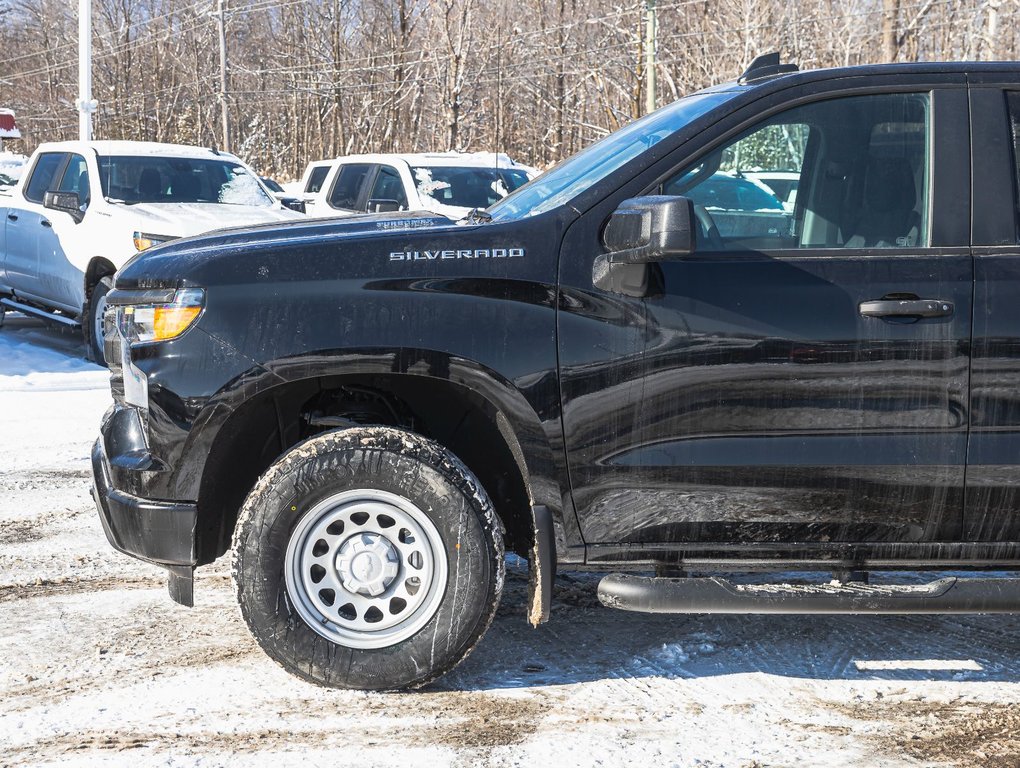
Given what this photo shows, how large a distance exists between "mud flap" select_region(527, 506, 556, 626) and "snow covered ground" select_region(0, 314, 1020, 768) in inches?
12.7

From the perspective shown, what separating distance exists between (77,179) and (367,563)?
878cm

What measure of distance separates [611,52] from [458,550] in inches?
1844

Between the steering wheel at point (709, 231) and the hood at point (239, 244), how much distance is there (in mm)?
727

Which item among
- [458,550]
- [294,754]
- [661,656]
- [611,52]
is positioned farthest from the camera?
[611,52]

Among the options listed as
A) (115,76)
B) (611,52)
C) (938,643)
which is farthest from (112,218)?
(115,76)

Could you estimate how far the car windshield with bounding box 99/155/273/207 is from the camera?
11.0m

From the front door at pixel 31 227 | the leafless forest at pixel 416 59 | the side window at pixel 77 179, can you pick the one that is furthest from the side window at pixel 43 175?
the leafless forest at pixel 416 59

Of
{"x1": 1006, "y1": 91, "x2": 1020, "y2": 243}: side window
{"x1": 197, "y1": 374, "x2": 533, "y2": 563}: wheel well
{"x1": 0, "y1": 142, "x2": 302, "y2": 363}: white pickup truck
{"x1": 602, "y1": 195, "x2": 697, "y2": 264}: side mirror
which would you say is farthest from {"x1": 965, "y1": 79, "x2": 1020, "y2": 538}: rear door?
{"x1": 0, "y1": 142, "x2": 302, "y2": 363}: white pickup truck

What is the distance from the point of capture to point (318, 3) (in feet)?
188

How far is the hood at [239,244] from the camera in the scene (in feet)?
12.1

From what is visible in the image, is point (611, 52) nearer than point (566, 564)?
No

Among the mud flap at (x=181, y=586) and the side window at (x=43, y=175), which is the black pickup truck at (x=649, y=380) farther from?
the side window at (x=43, y=175)

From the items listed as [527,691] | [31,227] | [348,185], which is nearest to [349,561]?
[527,691]

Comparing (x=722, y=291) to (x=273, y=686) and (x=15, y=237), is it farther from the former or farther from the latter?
(x=15, y=237)
